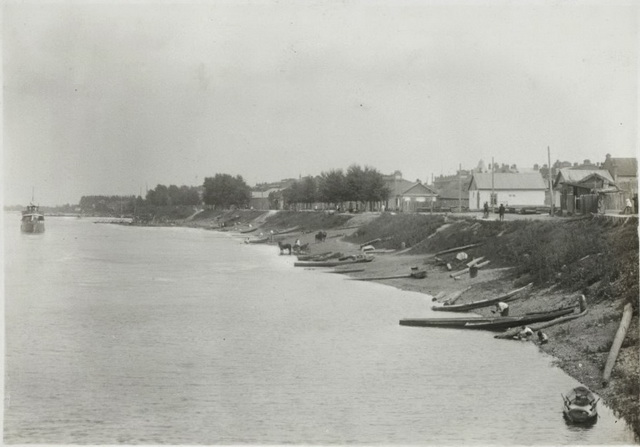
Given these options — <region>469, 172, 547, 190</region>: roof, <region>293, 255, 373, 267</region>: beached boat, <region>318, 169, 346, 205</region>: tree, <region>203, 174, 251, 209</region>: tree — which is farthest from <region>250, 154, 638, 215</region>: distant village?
<region>203, 174, 251, 209</region>: tree

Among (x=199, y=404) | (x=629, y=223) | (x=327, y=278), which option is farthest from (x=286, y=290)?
(x=199, y=404)

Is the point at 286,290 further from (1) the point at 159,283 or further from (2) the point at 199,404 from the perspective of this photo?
(2) the point at 199,404

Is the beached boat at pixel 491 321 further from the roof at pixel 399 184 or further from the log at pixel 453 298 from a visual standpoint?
the roof at pixel 399 184

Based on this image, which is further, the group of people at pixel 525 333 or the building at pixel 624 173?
the building at pixel 624 173

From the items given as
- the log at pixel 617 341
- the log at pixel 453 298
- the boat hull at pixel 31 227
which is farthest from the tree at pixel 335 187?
the log at pixel 617 341

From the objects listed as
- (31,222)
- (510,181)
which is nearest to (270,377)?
(510,181)

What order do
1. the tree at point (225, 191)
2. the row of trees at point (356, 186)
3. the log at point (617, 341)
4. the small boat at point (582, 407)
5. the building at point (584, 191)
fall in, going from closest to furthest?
the small boat at point (582, 407), the log at point (617, 341), the building at point (584, 191), the row of trees at point (356, 186), the tree at point (225, 191)

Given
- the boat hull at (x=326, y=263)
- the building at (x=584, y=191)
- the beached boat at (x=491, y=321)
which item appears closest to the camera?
the beached boat at (x=491, y=321)

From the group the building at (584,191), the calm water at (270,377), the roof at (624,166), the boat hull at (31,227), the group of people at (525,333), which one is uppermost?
the roof at (624,166)

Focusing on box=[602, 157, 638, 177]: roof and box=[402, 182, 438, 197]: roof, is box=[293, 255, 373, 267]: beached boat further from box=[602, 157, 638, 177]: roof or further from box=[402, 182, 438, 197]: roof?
box=[402, 182, 438, 197]: roof
